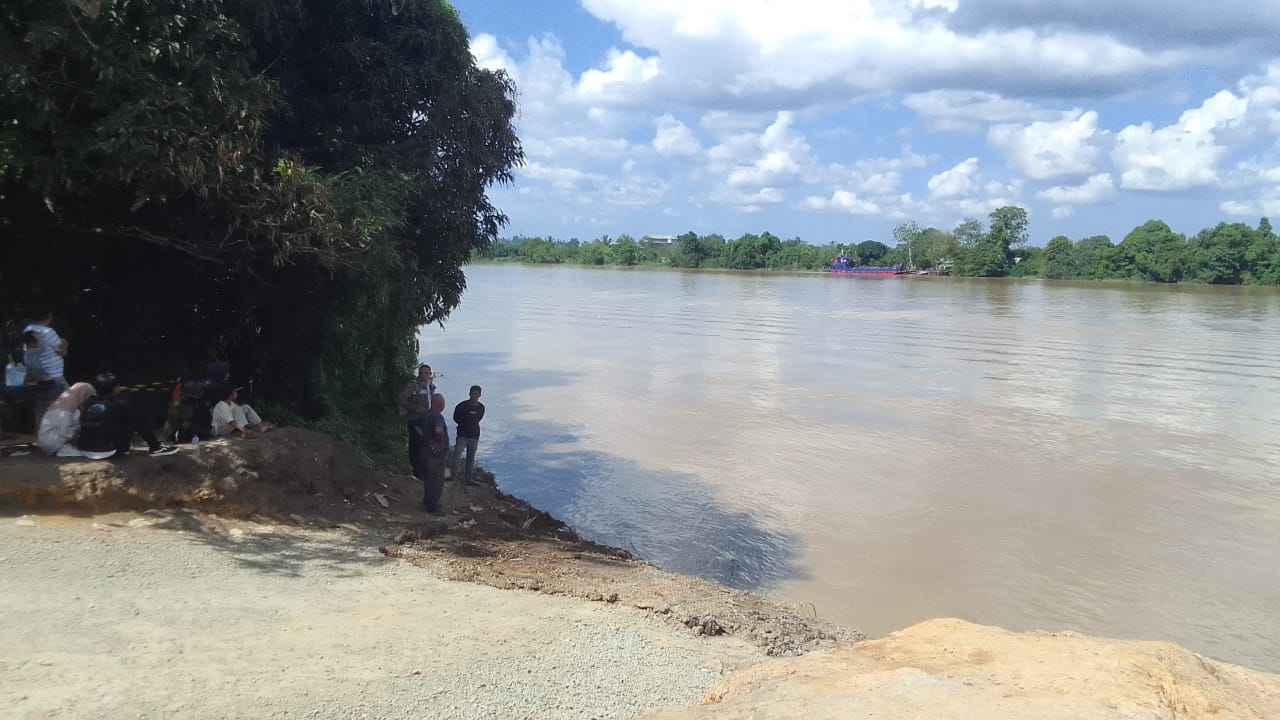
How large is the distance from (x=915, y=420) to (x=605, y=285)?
208 feet

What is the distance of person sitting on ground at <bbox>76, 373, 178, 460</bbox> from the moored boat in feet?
353

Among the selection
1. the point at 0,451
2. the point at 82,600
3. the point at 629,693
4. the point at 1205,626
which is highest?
the point at 0,451

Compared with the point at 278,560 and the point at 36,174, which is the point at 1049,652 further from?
the point at 36,174

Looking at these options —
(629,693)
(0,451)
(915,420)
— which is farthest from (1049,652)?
(915,420)

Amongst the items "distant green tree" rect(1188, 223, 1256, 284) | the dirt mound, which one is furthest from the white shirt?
"distant green tree" rect(1188, 223, 1256, 284)

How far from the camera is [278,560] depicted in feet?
25.1

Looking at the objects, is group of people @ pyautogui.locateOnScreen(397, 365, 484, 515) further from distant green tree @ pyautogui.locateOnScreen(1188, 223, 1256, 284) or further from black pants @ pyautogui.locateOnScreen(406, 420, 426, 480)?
distant green tree @ pyautogui.locateOnScreen(1188, 223, 1256, 284)

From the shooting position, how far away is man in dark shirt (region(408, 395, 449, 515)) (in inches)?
406

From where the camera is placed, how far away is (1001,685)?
504 centimetres

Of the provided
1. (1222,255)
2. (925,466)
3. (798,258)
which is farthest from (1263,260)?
(925,466)

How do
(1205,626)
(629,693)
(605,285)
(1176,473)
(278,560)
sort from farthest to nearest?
(605,285) < (1176,473) < (1205,626) < (278,560) < (629,693)

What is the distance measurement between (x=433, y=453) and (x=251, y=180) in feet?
11.7

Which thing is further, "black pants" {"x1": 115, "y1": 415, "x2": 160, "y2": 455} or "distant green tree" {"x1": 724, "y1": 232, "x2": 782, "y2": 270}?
"distant green tree" {"x1": 724, "y1": 232, "x2": 782, "y2": 270}

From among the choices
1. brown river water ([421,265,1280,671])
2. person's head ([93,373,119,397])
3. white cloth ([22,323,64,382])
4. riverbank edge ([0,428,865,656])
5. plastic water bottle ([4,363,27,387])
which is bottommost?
brown river water ([421,265,1280,671])
